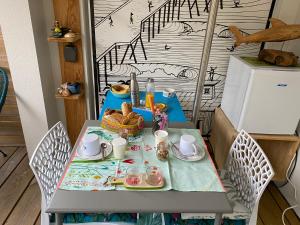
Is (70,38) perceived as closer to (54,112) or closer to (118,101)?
(118,101)

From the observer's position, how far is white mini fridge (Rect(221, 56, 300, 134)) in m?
1.48

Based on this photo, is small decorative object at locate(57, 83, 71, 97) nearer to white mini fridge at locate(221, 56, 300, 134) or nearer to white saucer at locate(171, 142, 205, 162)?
white saucer at locate(171, 142, 205, 162)

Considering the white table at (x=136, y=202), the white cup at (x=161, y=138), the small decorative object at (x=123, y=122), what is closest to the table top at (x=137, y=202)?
the white table at (x=136, y=202)

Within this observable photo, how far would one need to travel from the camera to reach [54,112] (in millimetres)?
2148

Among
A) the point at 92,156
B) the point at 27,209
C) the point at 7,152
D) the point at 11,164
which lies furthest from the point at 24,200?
the point at 92,156

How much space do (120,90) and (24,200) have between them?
1.11 metres

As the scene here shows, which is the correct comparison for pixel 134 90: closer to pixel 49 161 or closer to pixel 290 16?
pixel 49 161

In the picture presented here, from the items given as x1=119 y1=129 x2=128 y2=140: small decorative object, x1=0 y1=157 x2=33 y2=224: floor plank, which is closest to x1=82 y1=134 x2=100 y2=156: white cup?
x1=119 y1=129 x2=128 y2=140: small decorative object

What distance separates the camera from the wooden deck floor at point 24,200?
165cm

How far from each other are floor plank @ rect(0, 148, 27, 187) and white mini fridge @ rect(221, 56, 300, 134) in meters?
1.91

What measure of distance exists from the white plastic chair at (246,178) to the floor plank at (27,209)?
1131 millimetres

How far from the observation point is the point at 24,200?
1777 mm

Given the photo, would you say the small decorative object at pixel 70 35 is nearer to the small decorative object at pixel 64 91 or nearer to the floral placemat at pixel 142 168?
the small decorative object at pixel 64 91

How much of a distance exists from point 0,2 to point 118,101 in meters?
1.05
